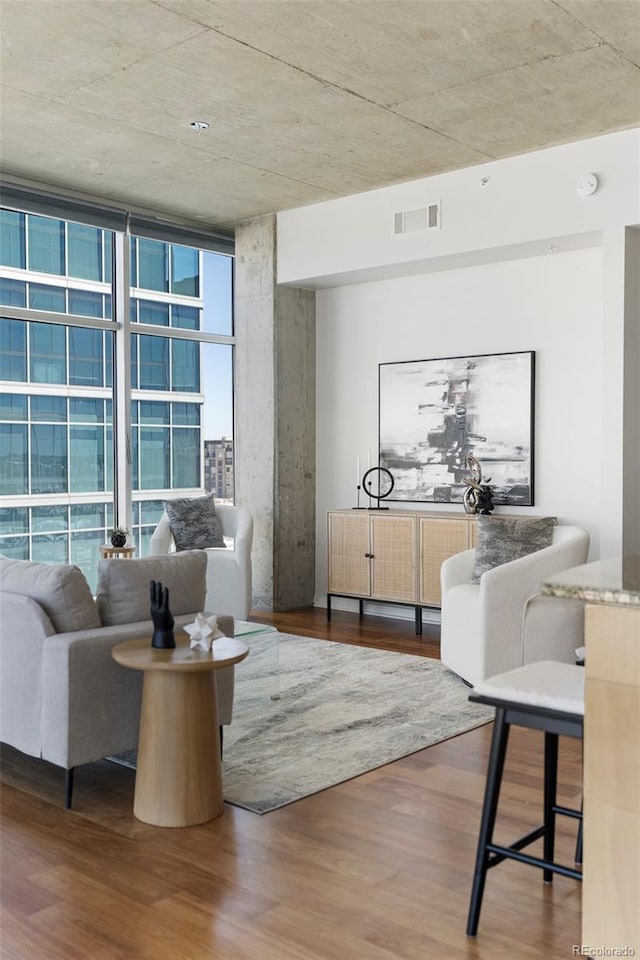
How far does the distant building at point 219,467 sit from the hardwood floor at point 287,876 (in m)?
4.37

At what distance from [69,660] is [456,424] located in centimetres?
418

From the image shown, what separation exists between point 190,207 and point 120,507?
244cm

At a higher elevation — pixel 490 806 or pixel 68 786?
pixel 490 806

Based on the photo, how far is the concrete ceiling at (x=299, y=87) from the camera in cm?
413

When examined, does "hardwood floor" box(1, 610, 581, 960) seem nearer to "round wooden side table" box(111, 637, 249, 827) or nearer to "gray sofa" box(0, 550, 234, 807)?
"round wooden side table" box(111, 637, 249, 827)

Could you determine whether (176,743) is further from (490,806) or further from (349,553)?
(349,553)

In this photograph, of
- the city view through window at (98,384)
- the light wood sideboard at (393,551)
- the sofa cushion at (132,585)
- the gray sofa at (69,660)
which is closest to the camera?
the gray sofa at (69,660)

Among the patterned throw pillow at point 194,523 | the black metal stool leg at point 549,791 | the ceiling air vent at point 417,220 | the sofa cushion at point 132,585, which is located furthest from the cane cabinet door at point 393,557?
the black metal stool leg at point 549,791

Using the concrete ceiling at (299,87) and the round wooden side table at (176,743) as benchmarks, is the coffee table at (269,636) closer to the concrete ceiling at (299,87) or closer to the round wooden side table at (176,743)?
the round wooden side table at (176,743)

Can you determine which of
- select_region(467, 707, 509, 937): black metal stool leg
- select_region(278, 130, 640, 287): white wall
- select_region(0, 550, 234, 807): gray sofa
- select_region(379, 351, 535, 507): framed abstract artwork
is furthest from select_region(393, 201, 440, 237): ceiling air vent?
select_region(467, 707, 509, 937): black metal stool leg

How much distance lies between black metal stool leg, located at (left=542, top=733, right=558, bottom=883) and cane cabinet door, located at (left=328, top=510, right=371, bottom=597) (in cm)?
421

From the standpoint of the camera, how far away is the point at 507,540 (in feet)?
17.0

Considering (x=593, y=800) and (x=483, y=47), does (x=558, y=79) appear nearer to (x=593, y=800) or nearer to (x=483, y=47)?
(x=483, y=47)

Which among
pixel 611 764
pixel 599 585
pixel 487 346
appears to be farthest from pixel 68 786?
pixel 487 346
